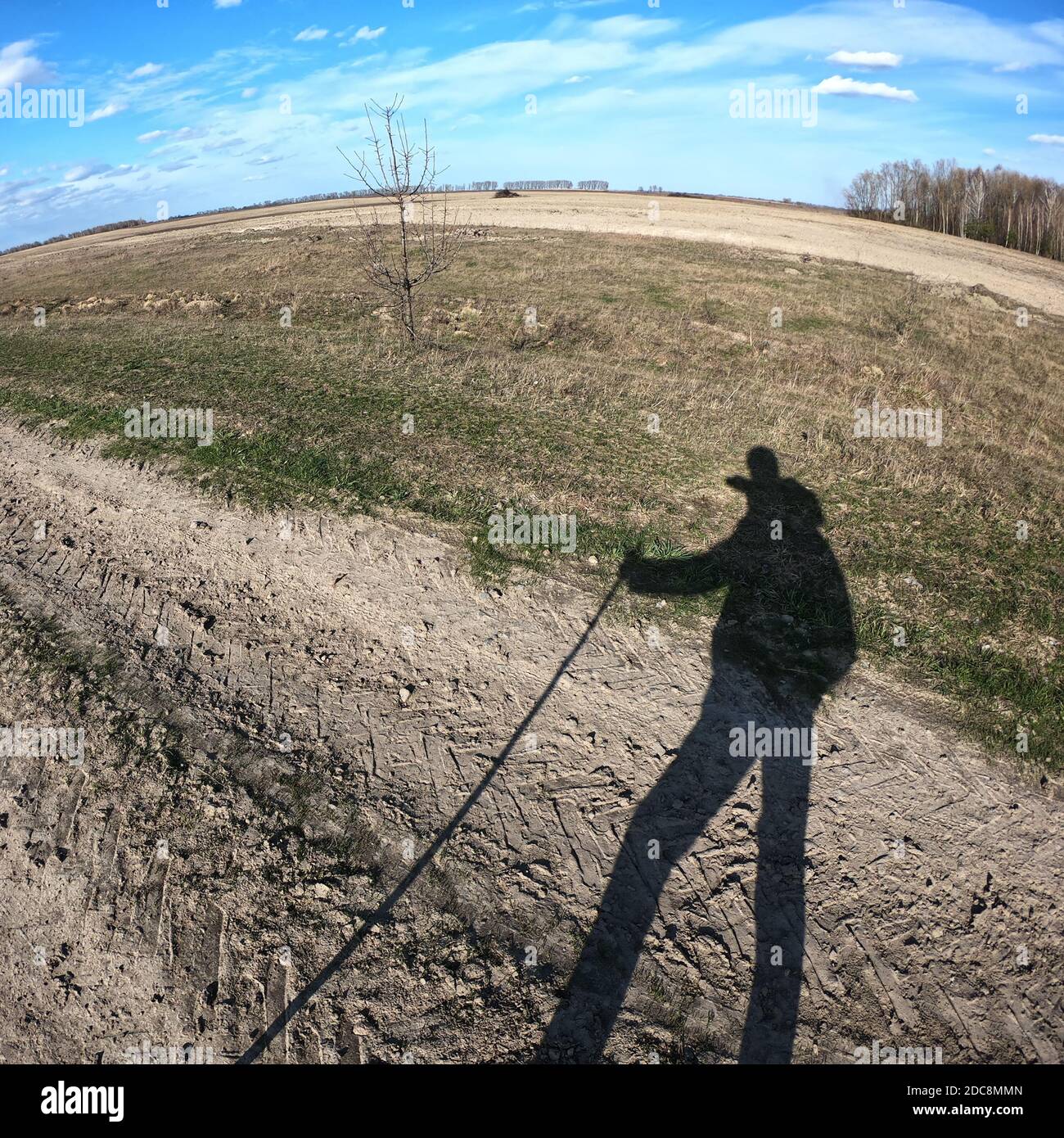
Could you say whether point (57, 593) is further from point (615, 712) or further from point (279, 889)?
point (615, 712)

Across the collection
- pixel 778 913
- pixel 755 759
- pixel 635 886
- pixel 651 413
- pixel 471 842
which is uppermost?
pixel 651 413

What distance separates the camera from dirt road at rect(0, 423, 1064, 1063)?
4410mm

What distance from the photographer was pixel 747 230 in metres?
45.7

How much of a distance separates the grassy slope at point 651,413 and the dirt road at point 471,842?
1.27m

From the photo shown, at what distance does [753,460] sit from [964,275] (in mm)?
33295

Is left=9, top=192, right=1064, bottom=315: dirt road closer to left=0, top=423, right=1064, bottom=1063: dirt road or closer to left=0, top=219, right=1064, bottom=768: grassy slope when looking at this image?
left=0, top=219, right=1064, bottom=768: grassy slope

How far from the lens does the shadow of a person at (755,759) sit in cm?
443

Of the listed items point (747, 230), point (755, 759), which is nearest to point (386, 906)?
point (755, 759)

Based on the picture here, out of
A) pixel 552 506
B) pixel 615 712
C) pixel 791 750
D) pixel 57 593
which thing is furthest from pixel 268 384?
pixel 791 750

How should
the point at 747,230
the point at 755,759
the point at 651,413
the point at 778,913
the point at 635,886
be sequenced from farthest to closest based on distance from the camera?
the point at 747,230 → the point at 651,413 → the point at 755,759 → the point at 635,886 → the point at 778,913

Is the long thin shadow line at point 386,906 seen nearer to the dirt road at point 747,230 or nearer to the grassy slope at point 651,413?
the grassy slope at point 651,413

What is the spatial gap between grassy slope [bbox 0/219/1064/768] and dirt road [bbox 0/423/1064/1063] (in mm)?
1274

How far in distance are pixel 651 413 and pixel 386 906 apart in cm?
Result: 1047

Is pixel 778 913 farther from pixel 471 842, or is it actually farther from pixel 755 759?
pixel 471 842
